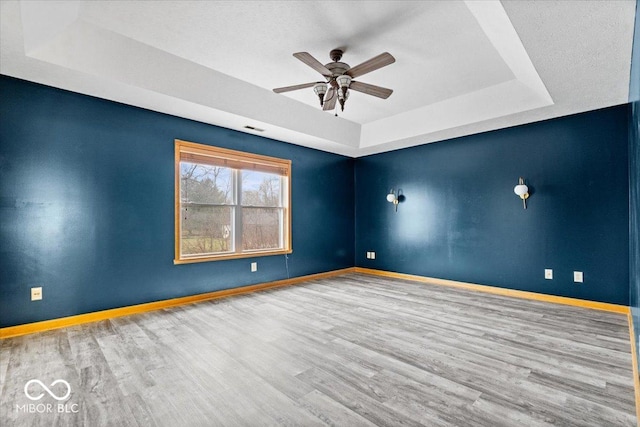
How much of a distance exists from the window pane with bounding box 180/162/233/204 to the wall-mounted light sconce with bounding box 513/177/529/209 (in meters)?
4.24

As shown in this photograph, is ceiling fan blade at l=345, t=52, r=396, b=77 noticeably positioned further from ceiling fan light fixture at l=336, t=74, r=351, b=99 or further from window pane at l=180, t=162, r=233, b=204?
window pane at l=180, t=162, r=233, b=204

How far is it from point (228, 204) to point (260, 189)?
0.67 meters

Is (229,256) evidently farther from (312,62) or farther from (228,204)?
(312,62)

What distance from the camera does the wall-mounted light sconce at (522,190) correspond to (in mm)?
4264

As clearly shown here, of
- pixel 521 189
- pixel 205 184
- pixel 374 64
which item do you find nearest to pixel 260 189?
pixel 205 184

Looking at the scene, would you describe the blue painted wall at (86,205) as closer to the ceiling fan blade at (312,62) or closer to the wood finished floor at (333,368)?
the wood finished floor at (333,368)

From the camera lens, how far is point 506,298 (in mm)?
4297

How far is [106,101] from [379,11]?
125 inches

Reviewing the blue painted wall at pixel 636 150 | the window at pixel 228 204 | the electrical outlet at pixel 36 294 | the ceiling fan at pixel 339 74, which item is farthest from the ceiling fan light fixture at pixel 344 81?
the electrical outlet at pixel 36 294

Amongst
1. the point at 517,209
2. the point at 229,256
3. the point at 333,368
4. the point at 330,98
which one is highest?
the point at 330,98

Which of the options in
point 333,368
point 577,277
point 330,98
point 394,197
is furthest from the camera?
point 394,197

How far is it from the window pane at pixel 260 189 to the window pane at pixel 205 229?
15.3 inches

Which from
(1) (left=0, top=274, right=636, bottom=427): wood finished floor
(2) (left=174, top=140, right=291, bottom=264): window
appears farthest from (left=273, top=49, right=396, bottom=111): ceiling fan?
(1) (left=0, top=274, right=636, bottom=427): wood finished floor

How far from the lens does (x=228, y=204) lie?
4.69 metres
